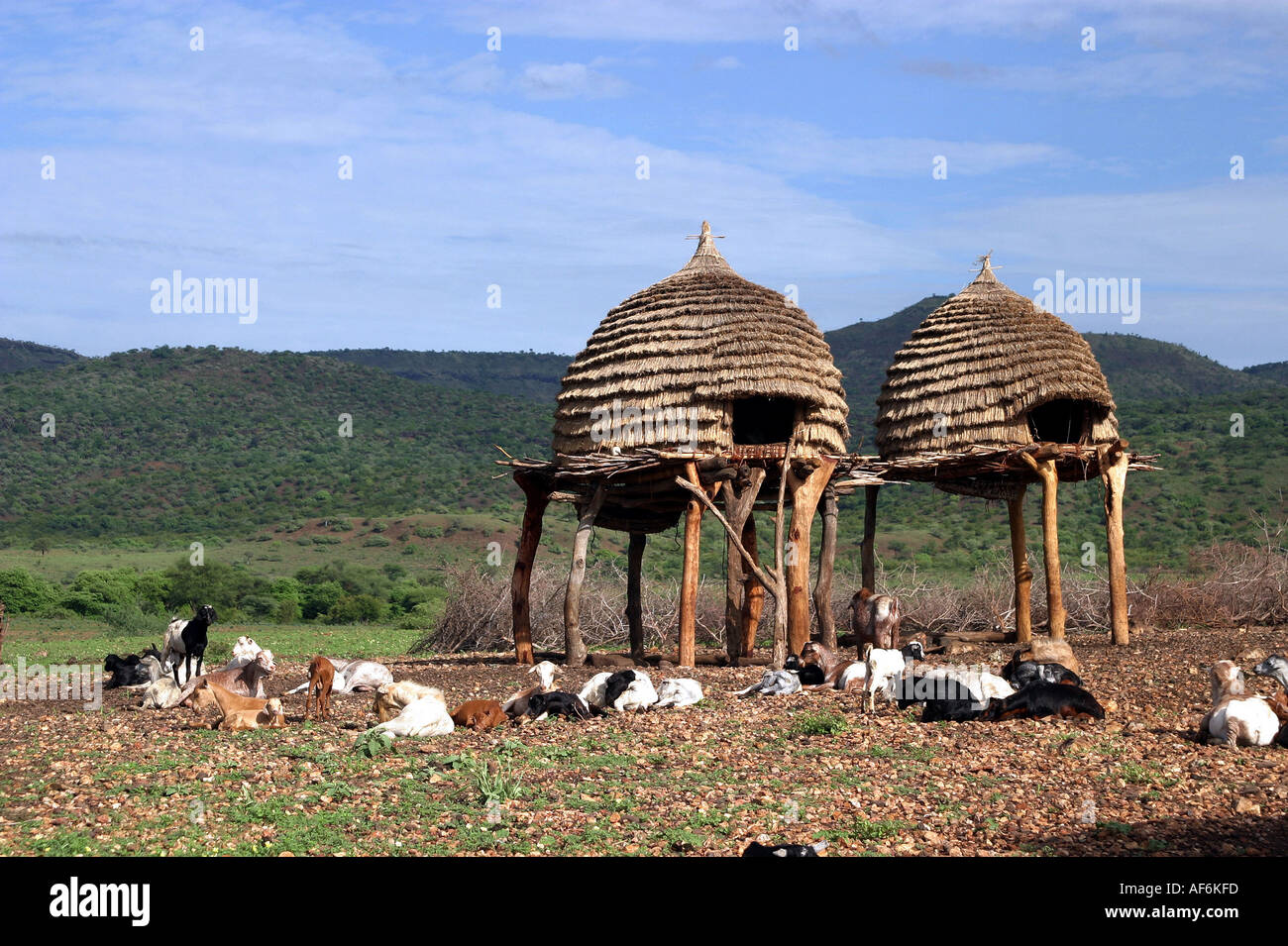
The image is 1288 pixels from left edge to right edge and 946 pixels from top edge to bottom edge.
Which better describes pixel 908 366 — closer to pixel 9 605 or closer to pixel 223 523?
pixel 9 605

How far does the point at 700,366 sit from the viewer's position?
18156mm

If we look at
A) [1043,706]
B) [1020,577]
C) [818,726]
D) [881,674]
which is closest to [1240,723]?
[1043,706]

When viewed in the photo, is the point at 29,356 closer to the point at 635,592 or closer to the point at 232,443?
the point at 232,443

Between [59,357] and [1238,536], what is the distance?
97349 millimetres

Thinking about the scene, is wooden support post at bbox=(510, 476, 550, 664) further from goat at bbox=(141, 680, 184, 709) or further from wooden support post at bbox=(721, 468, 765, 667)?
goat at bbox=(141, 680, 184, 709)

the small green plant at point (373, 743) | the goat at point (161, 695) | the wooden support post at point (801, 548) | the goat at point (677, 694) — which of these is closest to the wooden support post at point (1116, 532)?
the wooden support post at point (801, 548)

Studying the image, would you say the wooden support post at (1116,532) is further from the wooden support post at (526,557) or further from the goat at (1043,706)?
the wooden support post at (526,557)

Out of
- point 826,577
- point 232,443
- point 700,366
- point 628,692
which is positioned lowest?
point 628,692

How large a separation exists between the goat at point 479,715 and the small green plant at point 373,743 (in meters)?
0.94

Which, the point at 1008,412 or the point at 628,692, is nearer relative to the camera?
the point at 628,692

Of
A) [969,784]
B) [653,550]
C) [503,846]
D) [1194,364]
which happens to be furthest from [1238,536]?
[1194,364]

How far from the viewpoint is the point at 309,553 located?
5122 centimetres

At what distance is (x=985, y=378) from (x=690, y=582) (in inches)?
238

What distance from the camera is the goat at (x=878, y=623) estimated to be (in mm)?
17547
